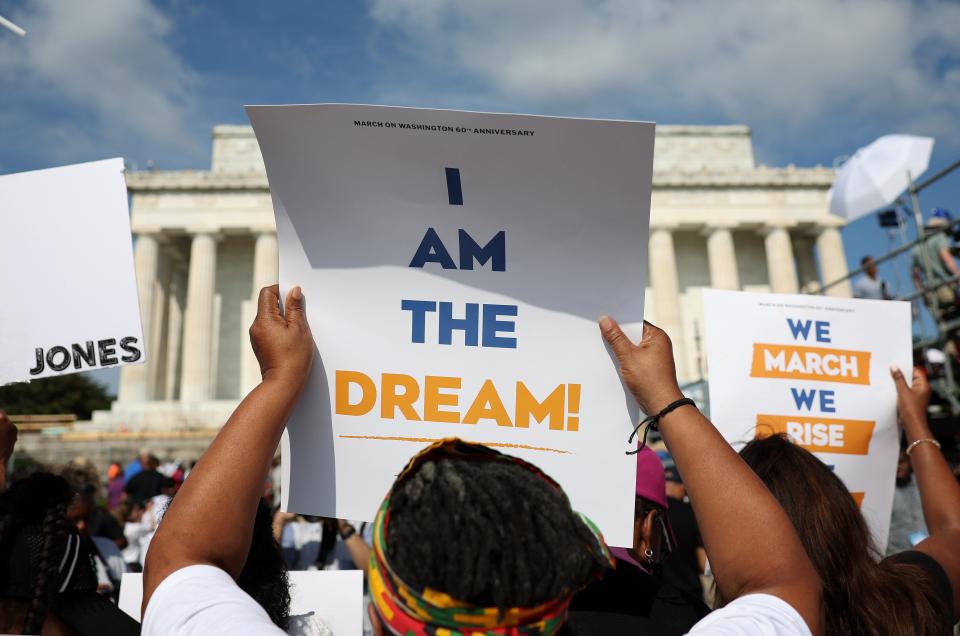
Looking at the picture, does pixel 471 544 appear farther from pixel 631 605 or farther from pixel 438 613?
pixel 631 605

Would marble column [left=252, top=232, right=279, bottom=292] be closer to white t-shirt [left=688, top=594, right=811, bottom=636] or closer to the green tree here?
the green tree

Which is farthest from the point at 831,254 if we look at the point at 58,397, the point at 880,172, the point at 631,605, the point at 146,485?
the point at 58,397

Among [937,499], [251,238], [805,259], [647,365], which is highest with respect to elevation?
[251,238]

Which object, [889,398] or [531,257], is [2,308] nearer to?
[531,257]

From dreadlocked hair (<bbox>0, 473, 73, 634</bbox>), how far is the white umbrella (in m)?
10.9

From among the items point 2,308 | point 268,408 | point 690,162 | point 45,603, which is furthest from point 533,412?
point 690,162

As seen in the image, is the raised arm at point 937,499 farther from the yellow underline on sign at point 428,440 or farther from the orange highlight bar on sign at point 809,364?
the yellow underline on sign at point 428,440

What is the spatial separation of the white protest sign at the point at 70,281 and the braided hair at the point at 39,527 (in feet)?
1.22

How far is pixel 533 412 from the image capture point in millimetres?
1935

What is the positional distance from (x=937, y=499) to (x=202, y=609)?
2458 mm

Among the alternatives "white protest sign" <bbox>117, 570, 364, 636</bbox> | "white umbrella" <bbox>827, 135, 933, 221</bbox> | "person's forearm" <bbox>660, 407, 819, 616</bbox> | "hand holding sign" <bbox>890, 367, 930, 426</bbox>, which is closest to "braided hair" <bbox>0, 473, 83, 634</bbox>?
"white protest sign" <bbox>117, 570, 364, 636</bbox>

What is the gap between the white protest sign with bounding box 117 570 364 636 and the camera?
112 inches

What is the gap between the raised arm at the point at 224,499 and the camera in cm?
130

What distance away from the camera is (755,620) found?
1240mm
